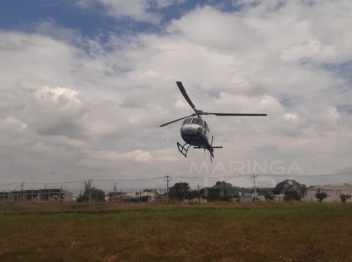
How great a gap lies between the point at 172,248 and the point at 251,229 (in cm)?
494

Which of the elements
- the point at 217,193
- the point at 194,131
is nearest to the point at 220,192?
the point at 217,193

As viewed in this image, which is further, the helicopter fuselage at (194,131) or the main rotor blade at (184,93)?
the helicopter fuselage at (194,131)

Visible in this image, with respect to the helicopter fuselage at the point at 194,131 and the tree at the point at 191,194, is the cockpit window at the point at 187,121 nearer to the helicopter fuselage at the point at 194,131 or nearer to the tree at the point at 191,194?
the helicopter fuselage at the point at 194,131

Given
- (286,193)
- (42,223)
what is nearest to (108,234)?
(42,223)

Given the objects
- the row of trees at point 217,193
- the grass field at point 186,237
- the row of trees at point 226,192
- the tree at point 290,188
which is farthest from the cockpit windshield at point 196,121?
the tree at point 290,188

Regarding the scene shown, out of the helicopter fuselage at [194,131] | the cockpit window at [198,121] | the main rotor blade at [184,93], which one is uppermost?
the main rotor blade at [184,93]

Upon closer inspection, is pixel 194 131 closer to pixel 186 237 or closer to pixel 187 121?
pixel 187 121

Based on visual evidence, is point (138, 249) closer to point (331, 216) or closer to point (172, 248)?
point (172, 248)

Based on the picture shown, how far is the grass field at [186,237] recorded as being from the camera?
1867 centimetres

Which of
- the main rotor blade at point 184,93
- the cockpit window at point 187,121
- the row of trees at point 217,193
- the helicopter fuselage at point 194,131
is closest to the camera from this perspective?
the main rotor blade at point 184,93

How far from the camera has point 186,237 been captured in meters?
21.3

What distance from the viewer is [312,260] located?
17188 millimetres

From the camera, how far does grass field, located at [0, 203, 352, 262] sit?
61.3ft

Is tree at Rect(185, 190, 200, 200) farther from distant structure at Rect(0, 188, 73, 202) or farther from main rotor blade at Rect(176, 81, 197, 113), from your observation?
main rotor blade at Rect(176, 81, 197, 113)
